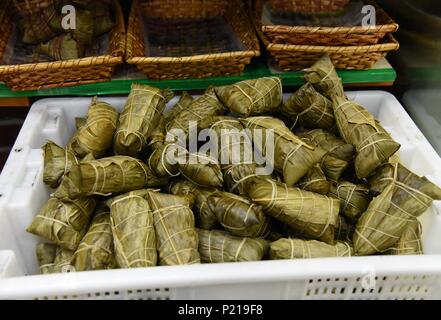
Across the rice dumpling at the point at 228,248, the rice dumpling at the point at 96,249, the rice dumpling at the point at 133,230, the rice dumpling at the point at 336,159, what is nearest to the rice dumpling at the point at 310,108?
the rice dumpling at the point at 336,159

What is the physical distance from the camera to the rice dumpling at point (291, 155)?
1.77 m

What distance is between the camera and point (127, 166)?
1827mm

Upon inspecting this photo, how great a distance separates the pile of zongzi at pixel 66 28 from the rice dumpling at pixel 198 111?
0.64m

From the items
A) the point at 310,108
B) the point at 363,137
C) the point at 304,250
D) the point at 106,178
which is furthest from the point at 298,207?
the point at 106,178

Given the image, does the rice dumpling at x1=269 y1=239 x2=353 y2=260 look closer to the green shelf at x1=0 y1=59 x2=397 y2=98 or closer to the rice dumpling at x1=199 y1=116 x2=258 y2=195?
the rice dumpling at x1=199 y1=116 x2=258 y2=195

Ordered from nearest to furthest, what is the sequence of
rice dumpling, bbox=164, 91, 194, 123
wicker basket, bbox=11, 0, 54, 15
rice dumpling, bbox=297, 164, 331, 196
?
rice dumpling, bbox=297, 164, 331, 196 → rice dumpling, bbox=164, 91, 194, 123 → wicker basket, bbox=11, 0, 54, 15

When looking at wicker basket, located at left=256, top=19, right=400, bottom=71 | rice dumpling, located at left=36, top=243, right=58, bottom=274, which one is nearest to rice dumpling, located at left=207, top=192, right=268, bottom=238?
rice dumpling, located at left=36, top=243, right=58, bottom=274

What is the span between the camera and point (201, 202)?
1.78m

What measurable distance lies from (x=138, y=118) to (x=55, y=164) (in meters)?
0.41

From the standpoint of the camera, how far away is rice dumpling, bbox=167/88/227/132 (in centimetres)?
203

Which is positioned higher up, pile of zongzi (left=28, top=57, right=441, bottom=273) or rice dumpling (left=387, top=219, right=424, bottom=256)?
pile of zongzi (left=28, top=57, right=441, bottom=273)

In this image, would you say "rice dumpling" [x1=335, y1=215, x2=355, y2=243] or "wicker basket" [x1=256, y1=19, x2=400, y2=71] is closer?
"rice dumpling" [x1=335, y1=215, x2=355, y2=243]

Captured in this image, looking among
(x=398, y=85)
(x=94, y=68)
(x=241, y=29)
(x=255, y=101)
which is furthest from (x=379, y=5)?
(x=94, y=68)
